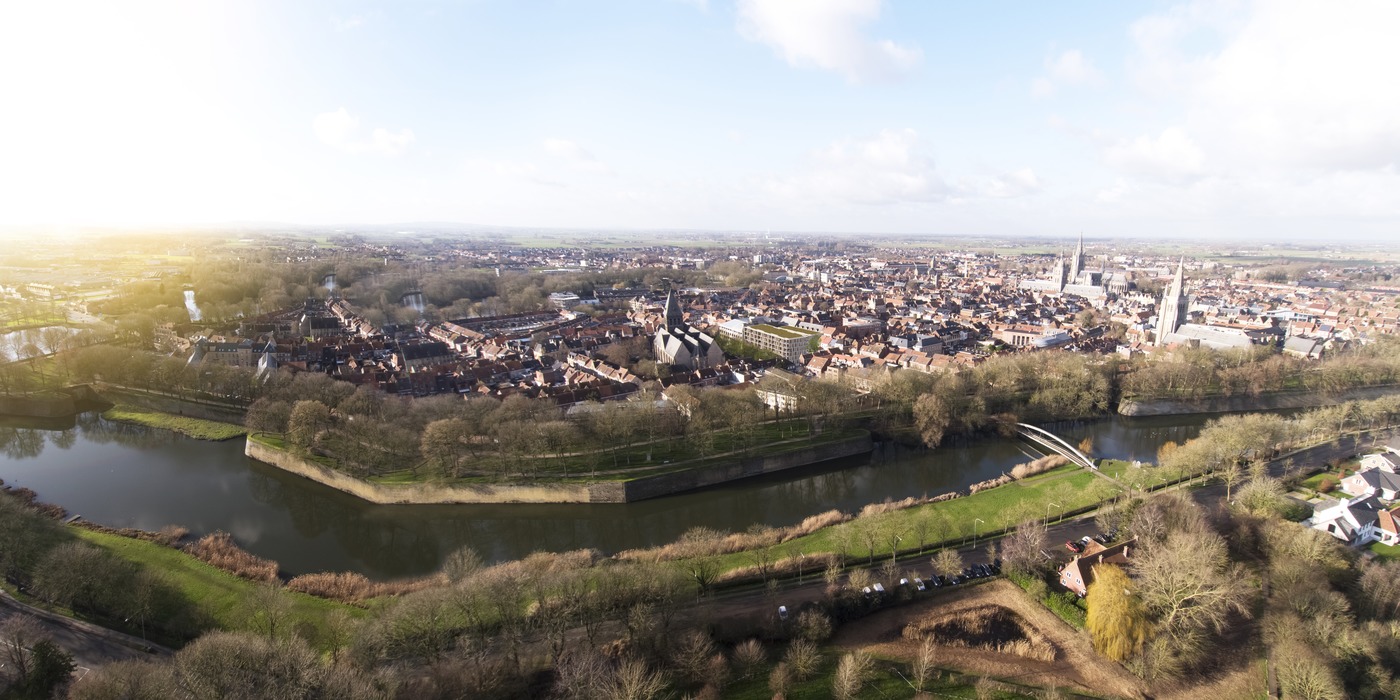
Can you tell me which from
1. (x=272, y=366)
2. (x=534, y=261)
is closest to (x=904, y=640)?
(x=272, y=366)

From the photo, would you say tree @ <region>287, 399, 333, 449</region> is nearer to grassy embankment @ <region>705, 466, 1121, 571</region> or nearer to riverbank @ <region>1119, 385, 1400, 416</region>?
grassy embankment @ <region>705, 466, 1121, 571</region>

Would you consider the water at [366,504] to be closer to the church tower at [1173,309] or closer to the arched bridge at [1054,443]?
the arched bridge at [1054,443]

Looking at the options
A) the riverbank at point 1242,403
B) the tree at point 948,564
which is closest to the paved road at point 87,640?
the tree at point 948,564

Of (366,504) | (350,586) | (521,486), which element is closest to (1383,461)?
(521,486)

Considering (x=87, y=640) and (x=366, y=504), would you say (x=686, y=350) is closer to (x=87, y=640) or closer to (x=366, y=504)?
(x=366, y=504)

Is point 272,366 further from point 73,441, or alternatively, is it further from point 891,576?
point 891,576

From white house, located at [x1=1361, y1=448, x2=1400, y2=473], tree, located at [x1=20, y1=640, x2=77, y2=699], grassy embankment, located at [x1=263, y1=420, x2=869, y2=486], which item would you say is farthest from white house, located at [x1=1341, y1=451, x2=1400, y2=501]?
tree, located at [x1=20, y1=640, x2=77, y2=699]
